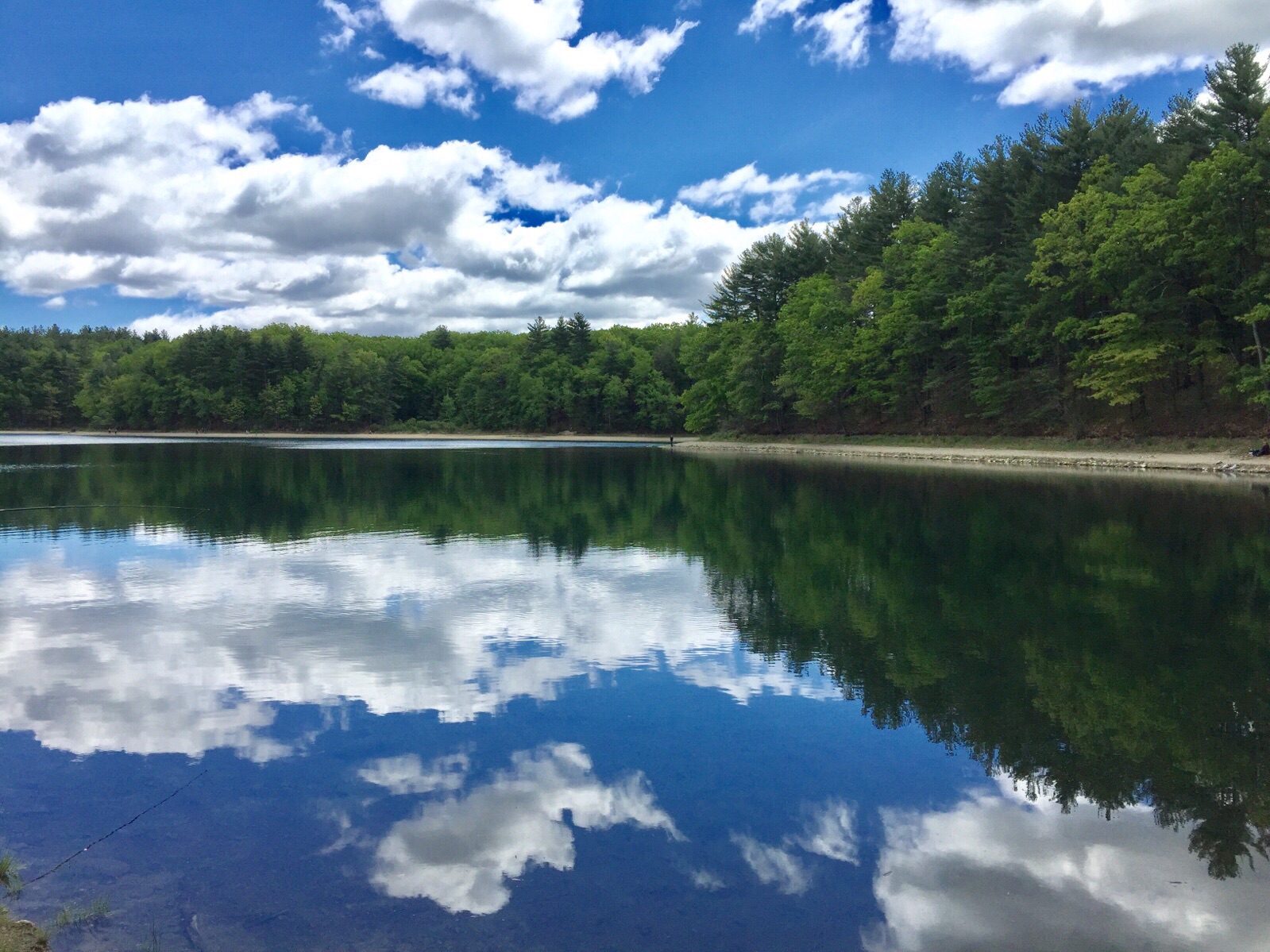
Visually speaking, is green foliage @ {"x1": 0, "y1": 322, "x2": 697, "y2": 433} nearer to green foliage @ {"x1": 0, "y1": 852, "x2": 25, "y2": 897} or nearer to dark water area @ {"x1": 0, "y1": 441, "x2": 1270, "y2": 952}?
dark water area @ {"x1": 0, "y1": 441, "x2": 1270, "y2": 952}

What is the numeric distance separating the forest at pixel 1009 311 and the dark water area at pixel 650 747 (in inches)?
1077

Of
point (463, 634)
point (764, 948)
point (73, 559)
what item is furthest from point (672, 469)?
point (764, 948)

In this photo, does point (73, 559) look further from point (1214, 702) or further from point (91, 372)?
point (91, 372)

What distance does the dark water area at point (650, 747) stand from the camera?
16.7 feet

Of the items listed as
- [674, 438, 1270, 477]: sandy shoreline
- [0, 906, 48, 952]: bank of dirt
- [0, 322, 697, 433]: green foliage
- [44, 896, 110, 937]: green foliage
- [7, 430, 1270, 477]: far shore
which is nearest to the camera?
[0, 906, 48, 952]: bank of dirt

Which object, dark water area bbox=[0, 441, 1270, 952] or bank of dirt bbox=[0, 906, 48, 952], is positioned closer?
bank of dirt bbox=[0, 906, 48, 952]

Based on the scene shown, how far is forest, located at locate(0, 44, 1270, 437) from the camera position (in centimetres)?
3894

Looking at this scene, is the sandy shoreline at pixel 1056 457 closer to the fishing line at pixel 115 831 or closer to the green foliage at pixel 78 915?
the fishing line at pixel 115 831

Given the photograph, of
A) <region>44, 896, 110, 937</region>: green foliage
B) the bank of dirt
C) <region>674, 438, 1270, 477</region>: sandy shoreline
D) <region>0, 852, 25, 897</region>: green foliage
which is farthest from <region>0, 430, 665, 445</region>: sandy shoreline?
the bank of dirt

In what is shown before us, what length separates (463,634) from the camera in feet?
37.8

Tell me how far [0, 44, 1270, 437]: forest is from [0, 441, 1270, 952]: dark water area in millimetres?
27359

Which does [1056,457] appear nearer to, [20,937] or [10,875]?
[10,875]

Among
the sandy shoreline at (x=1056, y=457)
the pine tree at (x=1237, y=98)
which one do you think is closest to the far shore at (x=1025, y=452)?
the sandy shoreline at (x=1056, y=457)

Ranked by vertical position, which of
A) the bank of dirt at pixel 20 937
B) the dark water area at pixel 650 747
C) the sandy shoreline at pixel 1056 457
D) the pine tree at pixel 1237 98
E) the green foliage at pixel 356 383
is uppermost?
the pine tree at pixel 1237 98
